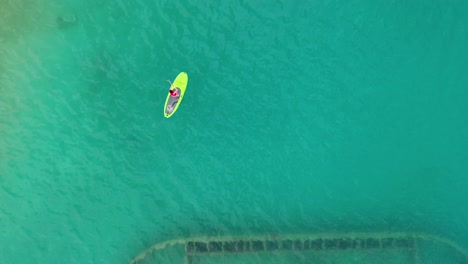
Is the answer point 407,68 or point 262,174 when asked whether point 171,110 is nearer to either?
point 262,174

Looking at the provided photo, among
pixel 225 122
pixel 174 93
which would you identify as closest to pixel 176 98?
pixel 174 93

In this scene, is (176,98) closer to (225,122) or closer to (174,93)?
(174,93)

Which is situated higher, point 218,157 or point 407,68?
point 407,68

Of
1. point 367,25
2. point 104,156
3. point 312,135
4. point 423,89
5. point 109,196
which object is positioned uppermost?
point 367,25

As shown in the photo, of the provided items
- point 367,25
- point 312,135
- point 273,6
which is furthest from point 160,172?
point 367,25
